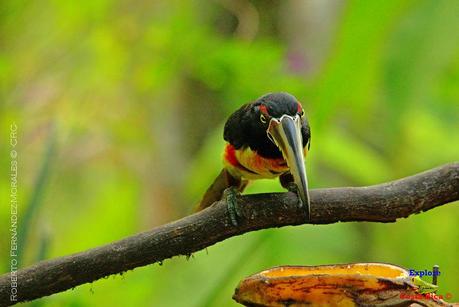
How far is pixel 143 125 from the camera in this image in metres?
2.72

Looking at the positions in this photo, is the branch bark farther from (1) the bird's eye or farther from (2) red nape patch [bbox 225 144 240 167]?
(2) red nape patch [bbox 225 144 240 167]

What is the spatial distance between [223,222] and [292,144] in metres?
0.18

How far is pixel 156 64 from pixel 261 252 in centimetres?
74

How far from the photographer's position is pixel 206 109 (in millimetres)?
2711

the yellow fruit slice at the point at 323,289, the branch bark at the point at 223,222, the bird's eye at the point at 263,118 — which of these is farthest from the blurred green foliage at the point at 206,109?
the yellow fruit slice at the point at 323,289

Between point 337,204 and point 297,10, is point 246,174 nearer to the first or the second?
point 337,204

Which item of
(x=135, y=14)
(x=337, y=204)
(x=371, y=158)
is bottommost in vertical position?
(x=337, y=204)

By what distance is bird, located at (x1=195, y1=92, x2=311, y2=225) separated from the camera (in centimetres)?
104

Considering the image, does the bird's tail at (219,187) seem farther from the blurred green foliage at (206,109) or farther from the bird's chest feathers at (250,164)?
the blurred green foliage at (206,109)

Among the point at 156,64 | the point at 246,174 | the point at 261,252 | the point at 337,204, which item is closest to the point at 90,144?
the point at 156,64

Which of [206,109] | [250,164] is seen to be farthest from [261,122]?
[206,109]

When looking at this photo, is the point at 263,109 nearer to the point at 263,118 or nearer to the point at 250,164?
the point at 263,118

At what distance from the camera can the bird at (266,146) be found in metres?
1.04

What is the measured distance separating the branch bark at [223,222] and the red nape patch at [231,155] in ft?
1.21
